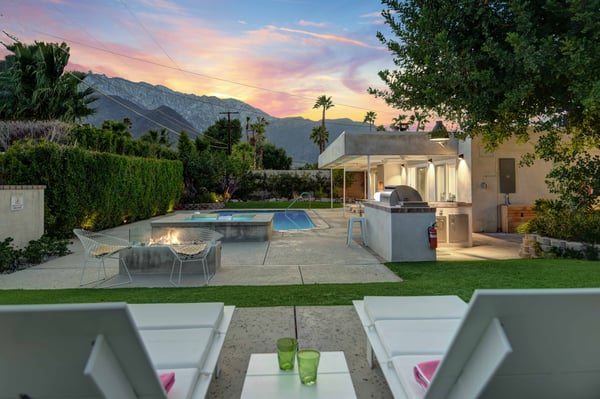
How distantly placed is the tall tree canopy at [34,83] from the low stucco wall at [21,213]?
50.5 feet

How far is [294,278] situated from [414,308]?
310 cm

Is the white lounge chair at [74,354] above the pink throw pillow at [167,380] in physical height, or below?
above

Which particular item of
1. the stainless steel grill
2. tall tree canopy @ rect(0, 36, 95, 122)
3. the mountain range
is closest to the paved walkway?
the stainless steel grill

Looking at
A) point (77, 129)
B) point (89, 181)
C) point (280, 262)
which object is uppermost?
point (77, 129)

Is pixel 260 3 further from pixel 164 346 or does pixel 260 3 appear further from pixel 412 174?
pixel 164 346

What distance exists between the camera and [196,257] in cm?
602

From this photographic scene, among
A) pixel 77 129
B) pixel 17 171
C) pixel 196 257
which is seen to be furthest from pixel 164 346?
pixel 77 129

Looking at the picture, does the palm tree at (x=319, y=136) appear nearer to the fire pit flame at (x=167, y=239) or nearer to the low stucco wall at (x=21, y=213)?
the low stucco wall at (x=21, y=213)

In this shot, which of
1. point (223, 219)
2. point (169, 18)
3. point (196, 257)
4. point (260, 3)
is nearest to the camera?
point (196, 257)

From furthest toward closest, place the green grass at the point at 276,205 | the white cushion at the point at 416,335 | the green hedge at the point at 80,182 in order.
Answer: the green grass at the point at 276,205, the green hedge at the point at 80,182, the white cushion at the point at 416,335

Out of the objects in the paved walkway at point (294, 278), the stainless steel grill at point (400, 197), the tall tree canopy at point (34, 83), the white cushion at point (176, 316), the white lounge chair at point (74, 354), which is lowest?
the paved walkway at point (294, 278)

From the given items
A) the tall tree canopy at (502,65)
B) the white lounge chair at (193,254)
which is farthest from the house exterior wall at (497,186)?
the white lounge chair at (193,254)

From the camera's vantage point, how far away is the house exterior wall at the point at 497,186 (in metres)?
11.4

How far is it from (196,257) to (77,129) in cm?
1143
